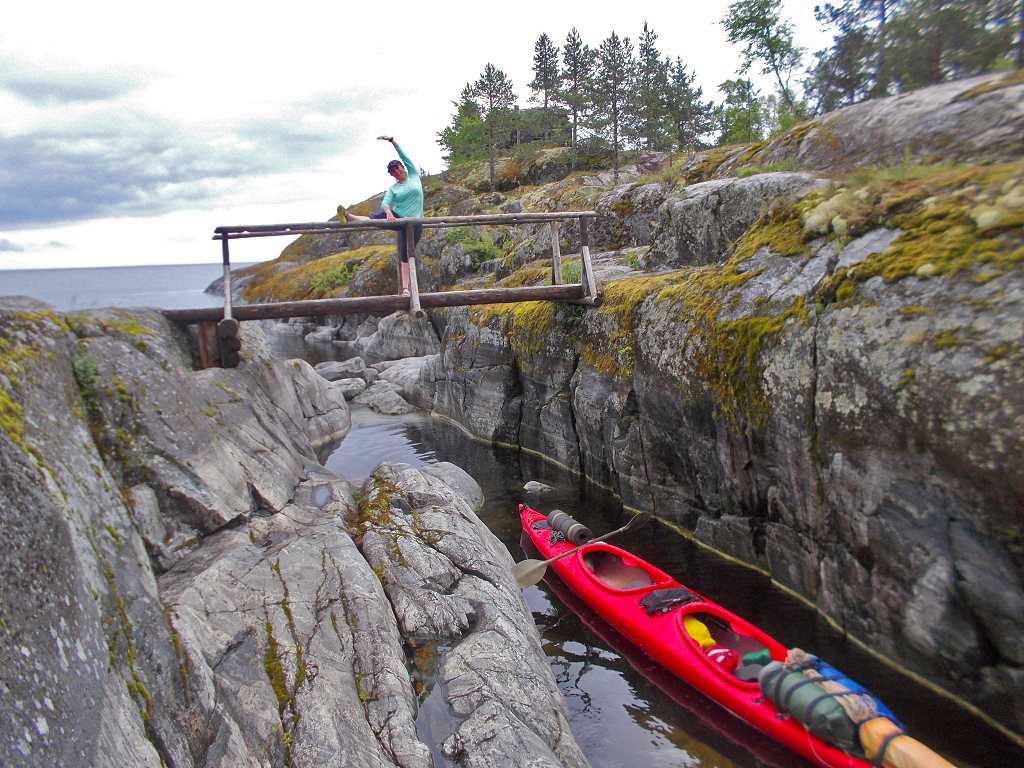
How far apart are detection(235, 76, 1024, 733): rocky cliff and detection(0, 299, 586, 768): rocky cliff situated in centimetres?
516

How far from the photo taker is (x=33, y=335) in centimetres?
838

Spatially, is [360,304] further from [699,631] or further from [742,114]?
[742,114]

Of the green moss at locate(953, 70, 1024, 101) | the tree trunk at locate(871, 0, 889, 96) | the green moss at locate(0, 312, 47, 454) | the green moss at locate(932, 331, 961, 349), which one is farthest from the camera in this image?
the tree trunk at locate(871, 0, 889, 96)

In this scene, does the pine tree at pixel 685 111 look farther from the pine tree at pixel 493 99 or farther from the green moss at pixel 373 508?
the green moss at pixel 373 508

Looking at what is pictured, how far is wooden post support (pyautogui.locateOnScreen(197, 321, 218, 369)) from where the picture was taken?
48.4 ft

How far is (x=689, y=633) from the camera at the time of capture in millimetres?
10648

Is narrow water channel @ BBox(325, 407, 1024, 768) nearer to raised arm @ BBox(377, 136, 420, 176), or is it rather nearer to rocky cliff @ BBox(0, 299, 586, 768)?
rocky cliff @ BBox(0, 299, 586, 768)

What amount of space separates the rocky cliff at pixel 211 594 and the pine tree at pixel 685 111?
45209 millimetres

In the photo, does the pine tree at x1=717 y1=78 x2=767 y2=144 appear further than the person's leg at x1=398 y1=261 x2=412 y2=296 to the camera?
Yes

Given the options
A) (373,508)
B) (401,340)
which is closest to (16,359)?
(373,508)

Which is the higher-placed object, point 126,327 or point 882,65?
point 882,65

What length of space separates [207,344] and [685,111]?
4458 centimetres

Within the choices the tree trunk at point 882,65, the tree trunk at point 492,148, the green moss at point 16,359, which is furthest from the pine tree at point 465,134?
the green moss at point 16,359

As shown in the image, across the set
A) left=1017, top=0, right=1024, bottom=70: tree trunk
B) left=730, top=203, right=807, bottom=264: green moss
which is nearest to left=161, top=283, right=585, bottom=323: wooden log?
left=730, top=203, right=807, bottom=264: green moss
